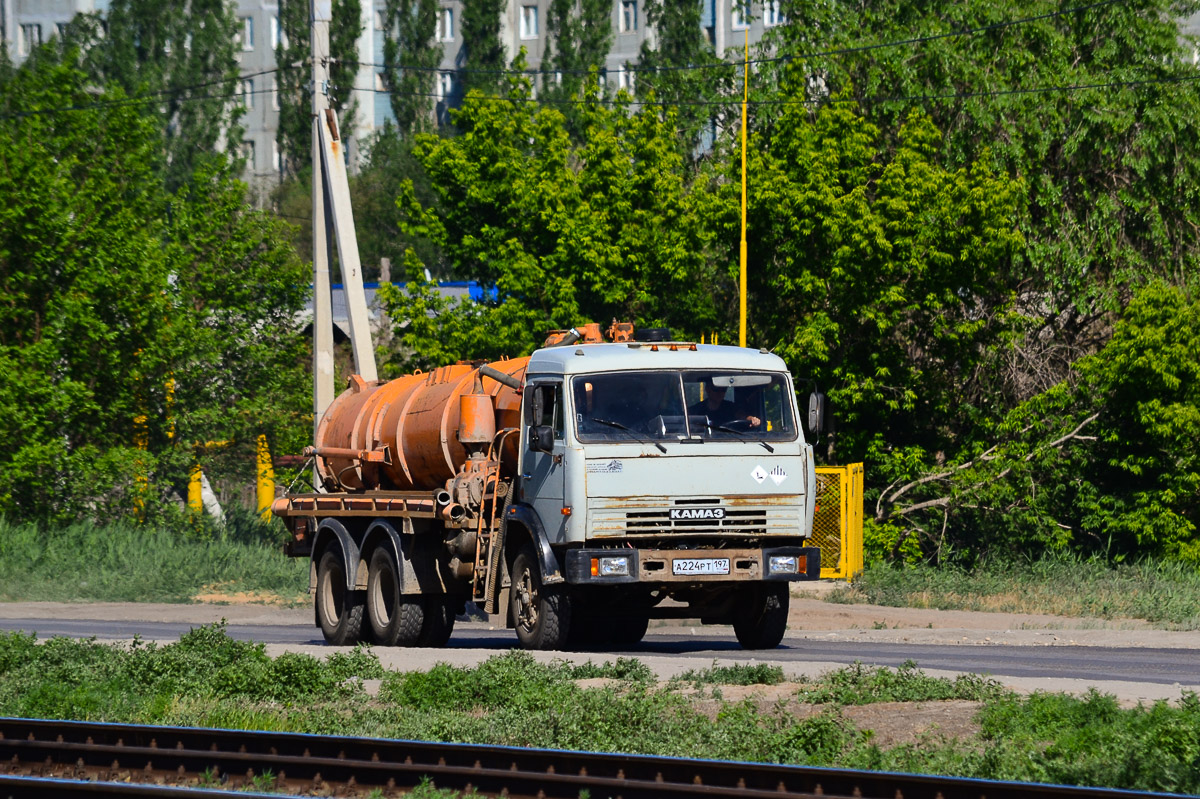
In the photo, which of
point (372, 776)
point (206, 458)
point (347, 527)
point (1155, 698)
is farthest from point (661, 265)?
point (372, 776)

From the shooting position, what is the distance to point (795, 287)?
30297mm

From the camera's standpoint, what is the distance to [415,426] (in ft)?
62.5

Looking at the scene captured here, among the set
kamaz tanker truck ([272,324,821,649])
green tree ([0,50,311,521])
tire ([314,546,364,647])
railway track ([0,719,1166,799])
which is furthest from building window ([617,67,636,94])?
railway track ([0,719,1166,799])

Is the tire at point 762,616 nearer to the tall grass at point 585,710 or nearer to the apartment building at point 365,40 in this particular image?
the tall grass at point 585,710

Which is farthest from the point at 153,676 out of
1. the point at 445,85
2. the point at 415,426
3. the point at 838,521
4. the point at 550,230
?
the point at 445,85

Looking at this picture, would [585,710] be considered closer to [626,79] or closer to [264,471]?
[264,471]

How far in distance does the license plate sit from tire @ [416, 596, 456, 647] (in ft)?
13.8

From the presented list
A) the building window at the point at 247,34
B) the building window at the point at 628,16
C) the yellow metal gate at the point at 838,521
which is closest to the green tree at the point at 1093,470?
the yellow metal gate at the point at 838,521

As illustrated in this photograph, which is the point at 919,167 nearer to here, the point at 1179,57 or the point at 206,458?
the point at 1179,57

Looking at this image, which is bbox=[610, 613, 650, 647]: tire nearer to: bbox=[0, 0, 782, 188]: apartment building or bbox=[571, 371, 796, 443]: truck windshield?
bbox=[571, 371, 796, 443]: truck windshield

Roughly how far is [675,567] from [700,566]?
243mm

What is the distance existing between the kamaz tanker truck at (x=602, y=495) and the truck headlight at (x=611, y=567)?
0.04ft

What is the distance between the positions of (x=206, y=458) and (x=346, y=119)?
56599 millimetres

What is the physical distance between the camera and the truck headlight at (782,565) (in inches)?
620
